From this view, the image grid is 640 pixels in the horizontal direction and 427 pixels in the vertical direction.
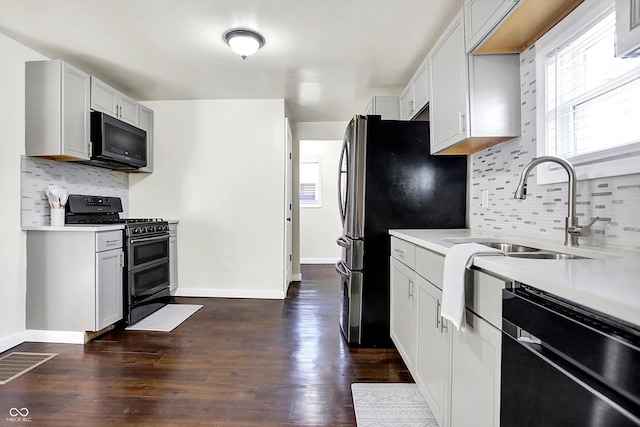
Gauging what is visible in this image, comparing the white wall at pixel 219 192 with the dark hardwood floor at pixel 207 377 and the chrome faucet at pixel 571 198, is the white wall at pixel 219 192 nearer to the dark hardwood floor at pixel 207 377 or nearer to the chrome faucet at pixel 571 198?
the dark hardwood floor at pixel 207 377

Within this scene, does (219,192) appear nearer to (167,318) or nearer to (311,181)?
(167,318)

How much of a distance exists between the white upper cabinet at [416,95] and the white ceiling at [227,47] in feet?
0.60

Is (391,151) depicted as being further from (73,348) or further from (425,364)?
(73,348)

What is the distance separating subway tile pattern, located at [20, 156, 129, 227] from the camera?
8.43ft

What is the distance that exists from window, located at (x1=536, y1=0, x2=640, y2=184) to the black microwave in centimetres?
332

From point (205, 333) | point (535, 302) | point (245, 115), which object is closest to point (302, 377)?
point (205, 333)

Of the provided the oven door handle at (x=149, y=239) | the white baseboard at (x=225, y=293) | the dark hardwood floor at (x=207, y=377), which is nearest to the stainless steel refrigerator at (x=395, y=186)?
the dark hardwood floor at (x=207, y=377)

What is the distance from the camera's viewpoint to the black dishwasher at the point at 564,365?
0.51 metres

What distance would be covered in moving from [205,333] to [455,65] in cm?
274

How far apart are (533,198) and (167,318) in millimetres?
3163

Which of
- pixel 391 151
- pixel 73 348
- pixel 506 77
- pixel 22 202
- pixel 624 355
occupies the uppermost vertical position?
pixel 506 77

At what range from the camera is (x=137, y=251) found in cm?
301

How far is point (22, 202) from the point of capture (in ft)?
8.32

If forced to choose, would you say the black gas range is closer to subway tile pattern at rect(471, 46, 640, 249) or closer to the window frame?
subway tile pattern at rect(471, 46, 640, 249)
